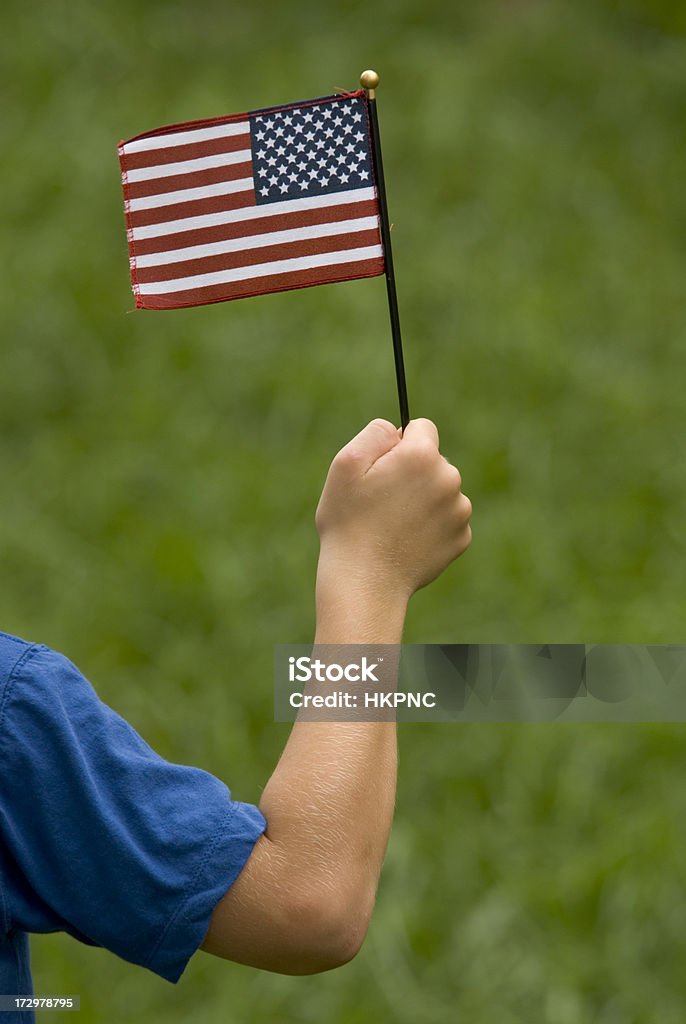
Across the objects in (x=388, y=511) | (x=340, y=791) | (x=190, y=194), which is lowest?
(x=340, y=791)

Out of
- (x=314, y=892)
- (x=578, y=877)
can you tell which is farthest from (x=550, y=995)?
(x=314, y=892)

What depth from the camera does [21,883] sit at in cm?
121

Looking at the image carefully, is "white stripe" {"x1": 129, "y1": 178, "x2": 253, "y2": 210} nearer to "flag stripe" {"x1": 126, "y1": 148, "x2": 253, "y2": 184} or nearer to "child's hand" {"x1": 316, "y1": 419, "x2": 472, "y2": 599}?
"flag stripe" {"x1": 126, "y1": 148, "x2": 253, "y2": 184}

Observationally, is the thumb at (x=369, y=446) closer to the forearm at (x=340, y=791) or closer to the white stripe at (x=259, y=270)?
the forearm at (x=340, y=791)

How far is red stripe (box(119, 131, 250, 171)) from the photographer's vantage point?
1564 millimetres

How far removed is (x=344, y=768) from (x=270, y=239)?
615 mm

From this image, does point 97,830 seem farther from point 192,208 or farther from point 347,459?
point 192,208

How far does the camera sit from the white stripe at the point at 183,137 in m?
1.56

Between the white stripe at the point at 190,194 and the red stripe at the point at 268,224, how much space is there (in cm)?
4

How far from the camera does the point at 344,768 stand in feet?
4.12

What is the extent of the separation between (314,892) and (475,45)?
201 inches

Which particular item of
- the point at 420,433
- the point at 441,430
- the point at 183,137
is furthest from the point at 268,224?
the point at 441,430

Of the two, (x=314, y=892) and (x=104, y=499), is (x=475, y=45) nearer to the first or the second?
(x=104, y=499)

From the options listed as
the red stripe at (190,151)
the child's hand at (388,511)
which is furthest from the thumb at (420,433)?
the red stripe at (190,151)
